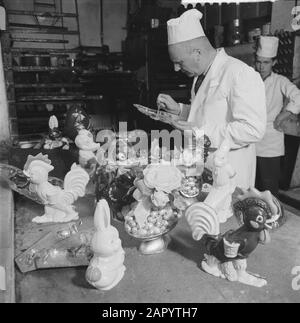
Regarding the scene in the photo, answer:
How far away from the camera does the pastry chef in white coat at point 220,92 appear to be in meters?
1.72

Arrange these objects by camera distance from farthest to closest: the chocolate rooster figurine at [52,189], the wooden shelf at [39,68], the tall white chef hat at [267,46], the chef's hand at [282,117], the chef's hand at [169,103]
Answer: the wooden shelf at [39,68] < the chef's hand at [282,117] < the tall white chef hat at [267,46] < the chef's hand at [169,103] < the chocolate rooster figurine at [52,189]

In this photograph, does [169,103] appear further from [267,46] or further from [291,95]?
[291,95]

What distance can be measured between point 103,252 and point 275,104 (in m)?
2.45

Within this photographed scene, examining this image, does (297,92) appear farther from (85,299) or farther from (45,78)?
(45,78)

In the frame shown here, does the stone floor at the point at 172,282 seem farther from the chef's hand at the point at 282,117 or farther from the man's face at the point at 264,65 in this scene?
the man's face at the point at 264,65

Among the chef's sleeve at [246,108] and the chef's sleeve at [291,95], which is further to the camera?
the chef's sleeve at [291,95]

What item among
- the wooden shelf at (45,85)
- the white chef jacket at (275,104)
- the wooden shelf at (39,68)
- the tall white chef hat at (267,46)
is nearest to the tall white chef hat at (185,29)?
the tall white chef hat at (267,46)

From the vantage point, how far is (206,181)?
1479mm

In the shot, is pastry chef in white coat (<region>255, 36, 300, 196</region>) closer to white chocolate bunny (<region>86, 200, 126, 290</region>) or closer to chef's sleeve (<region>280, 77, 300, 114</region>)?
chef's sleeve (<region>280, 77, 300, 114</region>)

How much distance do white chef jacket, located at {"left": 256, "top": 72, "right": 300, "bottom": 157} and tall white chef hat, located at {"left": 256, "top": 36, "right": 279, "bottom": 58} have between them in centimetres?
19

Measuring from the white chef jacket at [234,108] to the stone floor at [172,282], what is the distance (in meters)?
0.62

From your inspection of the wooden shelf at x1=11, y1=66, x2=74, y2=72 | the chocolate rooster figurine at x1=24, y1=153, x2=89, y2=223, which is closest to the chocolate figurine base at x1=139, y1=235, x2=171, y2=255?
the chocolate rooster figurine at x1=24, y1=153, x2=89, y2=223

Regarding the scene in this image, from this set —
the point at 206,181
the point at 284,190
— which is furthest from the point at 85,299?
the point at 284,190
